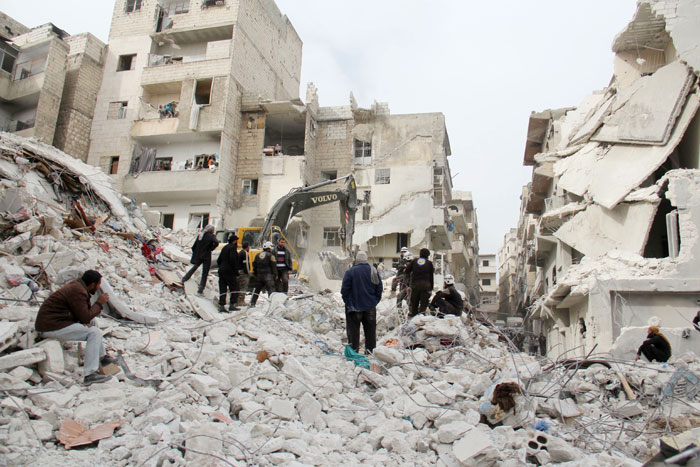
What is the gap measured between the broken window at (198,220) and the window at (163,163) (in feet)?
11.6

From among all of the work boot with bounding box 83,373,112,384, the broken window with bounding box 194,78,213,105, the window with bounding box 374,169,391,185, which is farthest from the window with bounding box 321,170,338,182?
the work boot with bounding box 83,373,112,384

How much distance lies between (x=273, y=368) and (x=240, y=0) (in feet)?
91.9

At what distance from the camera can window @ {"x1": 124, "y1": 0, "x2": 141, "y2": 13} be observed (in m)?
30.8

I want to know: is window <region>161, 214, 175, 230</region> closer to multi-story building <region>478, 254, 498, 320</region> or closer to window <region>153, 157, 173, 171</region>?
window <region>153, 157, 173, 171</region>

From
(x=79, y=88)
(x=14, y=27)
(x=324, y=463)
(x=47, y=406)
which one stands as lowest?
(x=324, y=463)

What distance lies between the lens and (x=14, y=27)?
2991 centimetres

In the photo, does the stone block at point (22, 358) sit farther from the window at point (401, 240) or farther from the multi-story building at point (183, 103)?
the window at point (401, 240)

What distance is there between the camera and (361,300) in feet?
23.2

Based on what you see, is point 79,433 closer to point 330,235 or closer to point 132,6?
point 330,235

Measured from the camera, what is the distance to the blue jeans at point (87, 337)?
4.91 m

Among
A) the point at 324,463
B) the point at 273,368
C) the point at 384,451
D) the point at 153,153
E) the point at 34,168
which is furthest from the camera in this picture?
the point at 153,153

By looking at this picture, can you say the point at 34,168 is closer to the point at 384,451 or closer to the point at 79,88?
the point at 384,451

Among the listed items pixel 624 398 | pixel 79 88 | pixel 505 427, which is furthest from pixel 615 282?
pixel 79 88

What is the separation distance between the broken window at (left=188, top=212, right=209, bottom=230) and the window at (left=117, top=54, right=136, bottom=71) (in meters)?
10.7
